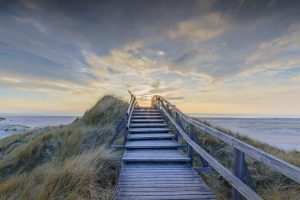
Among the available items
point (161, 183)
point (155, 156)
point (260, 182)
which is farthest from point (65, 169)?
point (260, 182)

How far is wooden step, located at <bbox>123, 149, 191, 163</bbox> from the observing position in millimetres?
5801

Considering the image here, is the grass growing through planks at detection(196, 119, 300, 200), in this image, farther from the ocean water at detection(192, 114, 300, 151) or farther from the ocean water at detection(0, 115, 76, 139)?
the ocean water at detection(0, 115, 76, 139)

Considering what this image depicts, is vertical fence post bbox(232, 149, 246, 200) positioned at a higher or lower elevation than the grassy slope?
higher

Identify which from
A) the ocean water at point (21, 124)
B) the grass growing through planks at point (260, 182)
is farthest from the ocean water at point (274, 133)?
the ocean water at point (21, 124)

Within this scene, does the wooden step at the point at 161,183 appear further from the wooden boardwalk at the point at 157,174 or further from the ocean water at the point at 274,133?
the ocean water at the point at 274,133

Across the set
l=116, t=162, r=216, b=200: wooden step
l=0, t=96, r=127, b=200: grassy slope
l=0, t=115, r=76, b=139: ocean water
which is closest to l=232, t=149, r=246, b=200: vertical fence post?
l=116, t=162, r=216, b=200: wooden step

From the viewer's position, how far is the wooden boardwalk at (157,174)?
391 centimetres

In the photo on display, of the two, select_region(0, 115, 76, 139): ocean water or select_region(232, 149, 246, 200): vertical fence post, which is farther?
select_region(0, 115, 76, 139): ocean water

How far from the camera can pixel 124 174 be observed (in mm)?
4949

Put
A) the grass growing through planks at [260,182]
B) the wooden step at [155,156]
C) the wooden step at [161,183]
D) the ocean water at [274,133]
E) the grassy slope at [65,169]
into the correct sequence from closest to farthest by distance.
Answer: the grassy slope at [65,169] < the wooden step at [161,183] < the grass growing through planks at [260,182] < the wooden step at [155,156] < the ocean water at [274,133]

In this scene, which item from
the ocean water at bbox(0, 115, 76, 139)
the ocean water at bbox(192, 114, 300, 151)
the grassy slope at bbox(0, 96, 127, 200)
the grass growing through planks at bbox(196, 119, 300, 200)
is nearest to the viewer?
the grassy slope at bbox(0, 96, 127, 200)

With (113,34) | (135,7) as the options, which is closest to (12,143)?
(113,34)

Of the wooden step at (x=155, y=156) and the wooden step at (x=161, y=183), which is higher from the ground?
the wooden step at (x=155, y=156)

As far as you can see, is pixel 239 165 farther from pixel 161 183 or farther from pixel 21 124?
pixel 21 124
